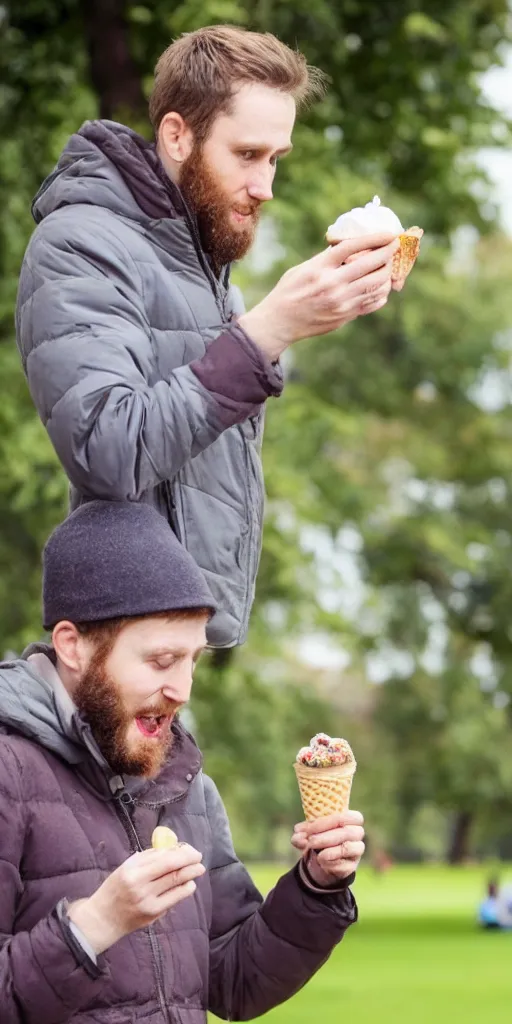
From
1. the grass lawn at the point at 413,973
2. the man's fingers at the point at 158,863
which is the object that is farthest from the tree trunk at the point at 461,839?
the man's fingers at the point at 158,863

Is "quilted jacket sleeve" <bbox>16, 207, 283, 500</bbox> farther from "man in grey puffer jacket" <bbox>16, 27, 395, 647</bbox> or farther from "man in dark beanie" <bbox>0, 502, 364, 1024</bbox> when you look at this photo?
"man in dark beanie" <bbox>0, 502, 364, 1024</bbox>

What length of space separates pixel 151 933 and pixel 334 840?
1.12ft

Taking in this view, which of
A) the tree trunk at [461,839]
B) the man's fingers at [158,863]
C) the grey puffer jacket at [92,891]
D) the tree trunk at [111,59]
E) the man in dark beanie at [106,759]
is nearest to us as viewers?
the man's fingers at [158,863]

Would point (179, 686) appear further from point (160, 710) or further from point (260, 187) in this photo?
point (260, 187)

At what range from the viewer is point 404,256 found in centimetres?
294

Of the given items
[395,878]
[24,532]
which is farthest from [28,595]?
[395,878]

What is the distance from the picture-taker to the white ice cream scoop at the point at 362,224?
2.89 metres

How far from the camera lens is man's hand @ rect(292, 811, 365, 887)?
292 centimetres

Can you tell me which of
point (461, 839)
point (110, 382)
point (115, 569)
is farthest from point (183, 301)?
point (461, 839)

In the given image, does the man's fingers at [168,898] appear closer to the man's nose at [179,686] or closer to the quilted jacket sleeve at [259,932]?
the man's nose at [179,686]

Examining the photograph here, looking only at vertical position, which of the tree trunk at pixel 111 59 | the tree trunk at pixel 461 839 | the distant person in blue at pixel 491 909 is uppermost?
the tree trunk at pixel 111 59

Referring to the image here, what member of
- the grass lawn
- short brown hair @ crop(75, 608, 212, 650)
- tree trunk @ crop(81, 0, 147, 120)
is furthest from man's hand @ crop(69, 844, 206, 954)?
the grass lawn

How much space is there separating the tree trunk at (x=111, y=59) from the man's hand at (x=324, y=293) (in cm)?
768

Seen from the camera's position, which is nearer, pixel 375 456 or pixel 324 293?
pixel 324 293
